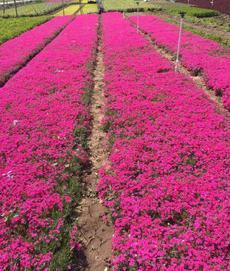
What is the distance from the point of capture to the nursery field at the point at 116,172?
5078mm

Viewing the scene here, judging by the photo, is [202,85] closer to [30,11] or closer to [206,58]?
[206,58]

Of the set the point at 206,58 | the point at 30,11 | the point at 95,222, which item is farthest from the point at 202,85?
the point at 30,11

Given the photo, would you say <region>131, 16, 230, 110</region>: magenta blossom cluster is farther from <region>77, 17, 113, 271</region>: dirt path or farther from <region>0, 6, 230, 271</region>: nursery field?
<region>77, 17, 113, 271</region>: dirt path

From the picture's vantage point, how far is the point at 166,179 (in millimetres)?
6715

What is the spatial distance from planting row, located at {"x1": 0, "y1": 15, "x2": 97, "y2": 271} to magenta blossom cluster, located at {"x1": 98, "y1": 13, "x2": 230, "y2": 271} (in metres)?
0.92

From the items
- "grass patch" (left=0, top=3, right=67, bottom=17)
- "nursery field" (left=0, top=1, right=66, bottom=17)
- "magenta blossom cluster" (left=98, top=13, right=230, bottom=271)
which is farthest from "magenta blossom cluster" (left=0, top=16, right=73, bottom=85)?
"nursery field" (left=0, top=1, right=66, bottom=17)

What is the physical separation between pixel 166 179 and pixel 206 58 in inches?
436

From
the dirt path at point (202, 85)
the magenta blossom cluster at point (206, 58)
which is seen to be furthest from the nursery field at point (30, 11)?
the dirt path at point (202, 85)

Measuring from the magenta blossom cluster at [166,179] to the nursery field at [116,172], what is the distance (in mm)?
25

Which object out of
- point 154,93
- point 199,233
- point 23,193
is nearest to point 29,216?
point 23,193

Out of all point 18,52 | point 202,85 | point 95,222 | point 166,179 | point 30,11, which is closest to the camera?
point 95,222

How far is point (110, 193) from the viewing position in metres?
6.63

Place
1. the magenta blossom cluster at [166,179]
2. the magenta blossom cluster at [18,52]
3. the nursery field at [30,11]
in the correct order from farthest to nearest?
the nursery field at [30,11] → the magenta blossom cluster at [18,52] → the magenta blossom cluster at [166,179]

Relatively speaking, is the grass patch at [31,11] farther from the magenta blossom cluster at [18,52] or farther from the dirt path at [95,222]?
the dirt path at [95,222]
